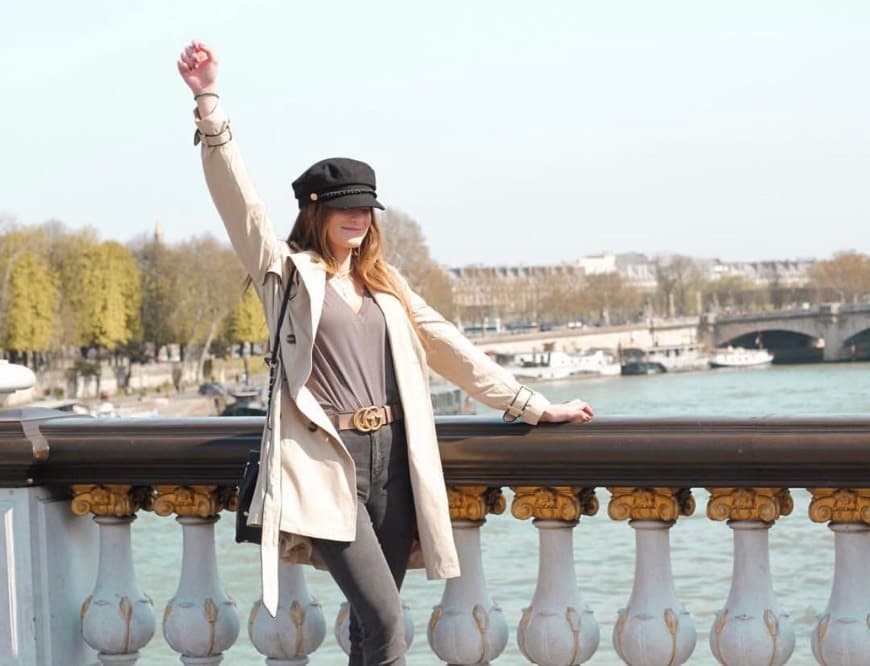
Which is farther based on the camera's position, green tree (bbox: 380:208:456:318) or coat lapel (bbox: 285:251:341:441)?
green tree (bbox: 380:208:456:318)

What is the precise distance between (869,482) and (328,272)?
43.1 inches

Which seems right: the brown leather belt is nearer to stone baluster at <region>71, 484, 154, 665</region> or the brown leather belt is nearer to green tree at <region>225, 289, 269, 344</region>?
stone baluster at <region>71, 484, 154, 665</region>

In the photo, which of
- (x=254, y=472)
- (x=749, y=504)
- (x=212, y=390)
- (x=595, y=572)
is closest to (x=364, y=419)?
(x=254, y=472)

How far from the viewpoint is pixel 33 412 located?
3.73 m

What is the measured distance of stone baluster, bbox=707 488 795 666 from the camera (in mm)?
3082

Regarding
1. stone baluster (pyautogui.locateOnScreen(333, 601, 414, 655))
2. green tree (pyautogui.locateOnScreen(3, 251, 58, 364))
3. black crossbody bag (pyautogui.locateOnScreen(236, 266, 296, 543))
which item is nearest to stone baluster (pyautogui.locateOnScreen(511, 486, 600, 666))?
stone baluster (pyautogui.locateOnScreen(333, 601, 414, 655))

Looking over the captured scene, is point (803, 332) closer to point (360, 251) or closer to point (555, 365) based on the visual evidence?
point (555, 365)

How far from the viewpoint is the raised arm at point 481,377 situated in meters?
3.29

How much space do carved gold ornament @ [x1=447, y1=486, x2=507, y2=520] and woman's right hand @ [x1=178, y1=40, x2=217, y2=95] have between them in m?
0.94

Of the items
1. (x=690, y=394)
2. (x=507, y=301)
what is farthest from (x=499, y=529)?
(x=507, y=301)

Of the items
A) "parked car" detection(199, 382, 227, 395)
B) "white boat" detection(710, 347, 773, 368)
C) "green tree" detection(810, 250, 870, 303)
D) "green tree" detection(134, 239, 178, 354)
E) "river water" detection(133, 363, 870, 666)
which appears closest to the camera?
"river water" detection(133, 363, 870, 666)

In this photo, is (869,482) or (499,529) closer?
(869,482)

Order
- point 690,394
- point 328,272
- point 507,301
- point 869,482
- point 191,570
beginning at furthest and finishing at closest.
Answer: point 507,301 → point 690,394 → point 191,570 → point 328,272 → point 869,482

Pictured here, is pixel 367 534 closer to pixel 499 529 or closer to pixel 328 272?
pixel 328 272
